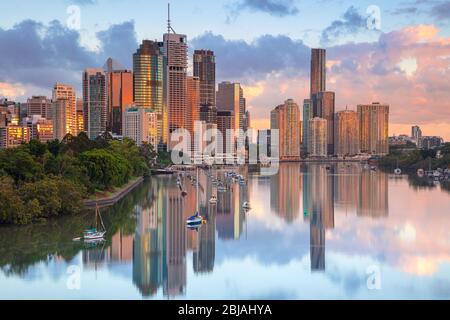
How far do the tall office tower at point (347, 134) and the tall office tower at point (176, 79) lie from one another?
43639mm

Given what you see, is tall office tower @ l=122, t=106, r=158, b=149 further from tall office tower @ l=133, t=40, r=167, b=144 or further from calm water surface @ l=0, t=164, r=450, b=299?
calm water surface @ l=0, t=164, r=450, b=299

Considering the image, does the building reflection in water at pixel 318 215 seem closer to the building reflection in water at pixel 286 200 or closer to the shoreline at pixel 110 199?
the building reflection in water at pixel 286 200

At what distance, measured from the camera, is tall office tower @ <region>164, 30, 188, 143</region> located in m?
115

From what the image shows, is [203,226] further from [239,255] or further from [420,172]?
[420,172]

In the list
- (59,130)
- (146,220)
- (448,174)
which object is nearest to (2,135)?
(59,130)

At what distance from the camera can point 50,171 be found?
28.3 metres

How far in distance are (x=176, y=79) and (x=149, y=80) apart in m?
5.23

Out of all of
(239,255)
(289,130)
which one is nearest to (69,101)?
(289,130)

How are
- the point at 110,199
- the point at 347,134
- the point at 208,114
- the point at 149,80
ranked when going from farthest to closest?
the point at 347,134
the point at 208,114
the point at 149,80
the point at 110,199

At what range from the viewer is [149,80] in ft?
377

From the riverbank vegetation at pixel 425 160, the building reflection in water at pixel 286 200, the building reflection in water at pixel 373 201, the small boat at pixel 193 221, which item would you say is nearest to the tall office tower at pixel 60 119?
the riverbank vegetation at pixel 425 160

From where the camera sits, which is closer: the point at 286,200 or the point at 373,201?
the point at 373,201

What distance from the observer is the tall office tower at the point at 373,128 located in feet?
479
